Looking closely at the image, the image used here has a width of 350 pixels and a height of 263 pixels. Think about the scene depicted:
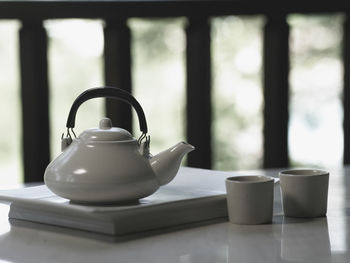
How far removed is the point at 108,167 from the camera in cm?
114


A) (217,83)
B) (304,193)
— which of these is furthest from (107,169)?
(217,83)

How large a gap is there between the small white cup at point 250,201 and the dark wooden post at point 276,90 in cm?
200

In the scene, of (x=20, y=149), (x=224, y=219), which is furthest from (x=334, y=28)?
(x=224, y=219)

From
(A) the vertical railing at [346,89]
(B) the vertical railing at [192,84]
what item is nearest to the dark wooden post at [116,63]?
(B) the vertical railing at [192,84]

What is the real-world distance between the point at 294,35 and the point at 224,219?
2160mm

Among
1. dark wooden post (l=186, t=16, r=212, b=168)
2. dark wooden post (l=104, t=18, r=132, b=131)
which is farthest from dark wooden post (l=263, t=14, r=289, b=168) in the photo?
dark wooden post (l=104, t=18, r=132, b=131)

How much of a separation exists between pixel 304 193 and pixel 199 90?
6.12 ft

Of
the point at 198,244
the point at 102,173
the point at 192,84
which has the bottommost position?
the point at 198,244

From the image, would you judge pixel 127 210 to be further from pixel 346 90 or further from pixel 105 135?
pixel 346 90

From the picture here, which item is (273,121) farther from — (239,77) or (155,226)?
(155,226)

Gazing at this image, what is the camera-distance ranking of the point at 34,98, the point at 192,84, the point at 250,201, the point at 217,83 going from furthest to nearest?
the point at 217,83, the point at 192,84, the point at 34,98, the point at 250,201

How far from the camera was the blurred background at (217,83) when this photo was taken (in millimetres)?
3031

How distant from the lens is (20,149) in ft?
9.80

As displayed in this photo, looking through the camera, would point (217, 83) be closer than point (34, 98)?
No
